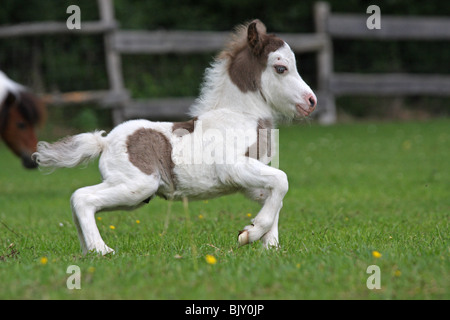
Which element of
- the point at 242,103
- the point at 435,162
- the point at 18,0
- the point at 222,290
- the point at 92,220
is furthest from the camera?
the point at 18,0

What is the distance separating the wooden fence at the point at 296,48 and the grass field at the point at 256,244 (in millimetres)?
4788

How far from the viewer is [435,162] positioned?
1157cm

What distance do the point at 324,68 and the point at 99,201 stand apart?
1368 cm

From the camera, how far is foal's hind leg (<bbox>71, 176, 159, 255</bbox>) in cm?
467

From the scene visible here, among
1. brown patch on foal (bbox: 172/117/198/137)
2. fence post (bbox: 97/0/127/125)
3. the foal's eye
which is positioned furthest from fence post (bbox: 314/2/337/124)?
brown patch on foal (bbox: 172/117/198/137)

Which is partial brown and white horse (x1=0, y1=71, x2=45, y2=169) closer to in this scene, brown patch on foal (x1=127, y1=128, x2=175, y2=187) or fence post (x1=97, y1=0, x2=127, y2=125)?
brown patch on foal (x1=127, y1=128, x2=175, y2=187)

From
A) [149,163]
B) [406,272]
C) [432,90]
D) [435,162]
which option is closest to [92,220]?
[149,163]

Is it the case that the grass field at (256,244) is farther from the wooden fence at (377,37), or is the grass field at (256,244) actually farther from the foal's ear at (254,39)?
the wooden fence at (377,37)

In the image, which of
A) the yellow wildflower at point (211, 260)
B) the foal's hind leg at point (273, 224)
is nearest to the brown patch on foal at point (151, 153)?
the foal's hind leg at point (273, 224)

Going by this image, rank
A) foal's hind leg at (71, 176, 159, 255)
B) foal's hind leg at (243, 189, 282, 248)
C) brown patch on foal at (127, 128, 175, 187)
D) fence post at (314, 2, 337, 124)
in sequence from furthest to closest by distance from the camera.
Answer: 1. fence post at (314, 2, 337, 124)
2. foal's hind leg at (243, 189, 282, 248)
3. brown patch on foal at (127, 128, 175, 187)
4. foal's hind leg at (71, 176, 159, 255)

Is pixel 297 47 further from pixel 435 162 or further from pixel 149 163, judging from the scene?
pixel 149 163

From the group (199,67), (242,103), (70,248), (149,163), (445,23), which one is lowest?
(70,248)

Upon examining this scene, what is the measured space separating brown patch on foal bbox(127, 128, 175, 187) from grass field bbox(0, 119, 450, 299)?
0.49m

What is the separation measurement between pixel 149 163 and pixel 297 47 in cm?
1319
